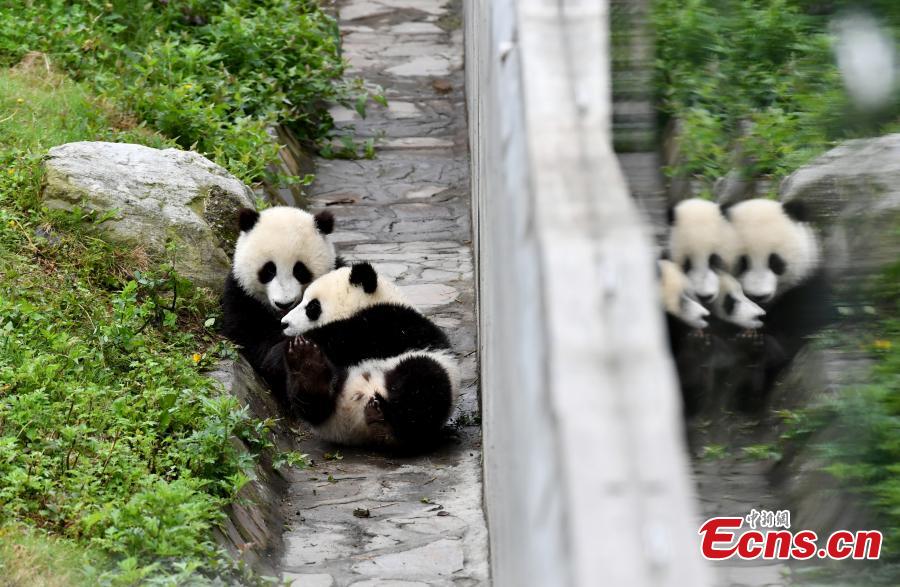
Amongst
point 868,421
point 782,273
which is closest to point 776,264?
point 782,273

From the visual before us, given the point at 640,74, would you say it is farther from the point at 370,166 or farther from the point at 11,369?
the point at 370,166

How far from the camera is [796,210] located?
228cm

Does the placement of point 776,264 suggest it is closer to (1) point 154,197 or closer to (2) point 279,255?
(2) point 279,255

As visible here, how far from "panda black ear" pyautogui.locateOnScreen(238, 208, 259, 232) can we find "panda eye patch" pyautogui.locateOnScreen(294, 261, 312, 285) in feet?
0.92

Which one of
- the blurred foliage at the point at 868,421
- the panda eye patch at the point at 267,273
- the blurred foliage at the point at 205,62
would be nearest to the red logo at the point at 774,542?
the blurred foliage at the point at 868,421

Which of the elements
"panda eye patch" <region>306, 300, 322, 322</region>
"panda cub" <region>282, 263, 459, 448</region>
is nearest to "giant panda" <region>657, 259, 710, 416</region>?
"panda cub" <region>282, 263, 459, 448</region>

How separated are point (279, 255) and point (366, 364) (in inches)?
26.9

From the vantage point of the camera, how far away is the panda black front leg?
185 inches

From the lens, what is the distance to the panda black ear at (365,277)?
4.92m

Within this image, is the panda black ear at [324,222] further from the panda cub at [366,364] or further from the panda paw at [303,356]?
the panda paw at [303,356]

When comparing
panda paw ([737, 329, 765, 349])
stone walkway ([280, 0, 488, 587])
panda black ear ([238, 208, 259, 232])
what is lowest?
stone walkway ([280, 0, 488, 587])

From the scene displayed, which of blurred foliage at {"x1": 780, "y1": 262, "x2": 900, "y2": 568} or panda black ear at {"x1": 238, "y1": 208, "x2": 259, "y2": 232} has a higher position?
blurred foliage at {"x1": 780, "y1": 262, "x2": 900, "y2": 568}

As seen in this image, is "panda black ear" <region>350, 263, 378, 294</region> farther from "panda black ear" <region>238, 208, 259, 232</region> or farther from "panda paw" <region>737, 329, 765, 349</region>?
"panda paw" <region>737, 329, 765, 349</region>

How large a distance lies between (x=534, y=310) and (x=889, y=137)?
37.2 inches
